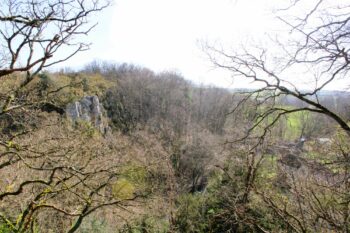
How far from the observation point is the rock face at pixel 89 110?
27.0m

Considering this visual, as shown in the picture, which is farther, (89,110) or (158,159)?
(89,110)

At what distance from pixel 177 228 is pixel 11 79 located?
28.8 feet

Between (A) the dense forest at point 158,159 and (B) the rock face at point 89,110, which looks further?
(B) the rock face at point 89,110

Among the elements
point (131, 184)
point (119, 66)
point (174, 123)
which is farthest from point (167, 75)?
point (131, 184)

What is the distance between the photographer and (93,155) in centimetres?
1175

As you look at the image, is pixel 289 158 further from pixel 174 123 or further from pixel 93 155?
pixel 174 123

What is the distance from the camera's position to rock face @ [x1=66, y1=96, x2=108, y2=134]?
2695 cm

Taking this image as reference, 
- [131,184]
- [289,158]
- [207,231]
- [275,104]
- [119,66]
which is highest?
[119,66]

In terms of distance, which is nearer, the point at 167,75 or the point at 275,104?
the point at 275,104

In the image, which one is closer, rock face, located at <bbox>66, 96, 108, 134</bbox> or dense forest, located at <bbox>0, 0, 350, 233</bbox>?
dense forest, located at <bbox>0, 0, 350, 233</bbox>

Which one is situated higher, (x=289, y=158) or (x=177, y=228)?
(x=289, y=158)

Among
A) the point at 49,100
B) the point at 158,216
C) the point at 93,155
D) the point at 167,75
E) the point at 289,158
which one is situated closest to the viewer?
the point at 49,100

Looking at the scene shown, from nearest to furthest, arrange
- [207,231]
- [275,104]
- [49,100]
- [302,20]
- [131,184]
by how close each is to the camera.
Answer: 1. [302,20]
2. [275,104]
3. [49,100]
4. [207,231]
5. [131,184]

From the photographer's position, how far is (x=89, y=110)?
30.7 meters
